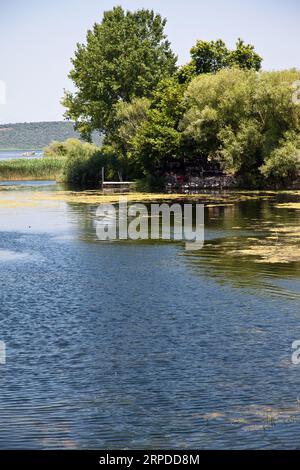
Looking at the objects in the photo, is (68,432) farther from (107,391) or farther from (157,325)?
(157,325)

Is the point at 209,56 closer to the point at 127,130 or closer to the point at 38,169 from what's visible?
the point at 127,130

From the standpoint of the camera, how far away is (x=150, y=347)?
17547 millimetres

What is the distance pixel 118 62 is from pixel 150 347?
81.7 metres

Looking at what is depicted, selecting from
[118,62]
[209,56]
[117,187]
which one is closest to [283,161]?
[117,187]

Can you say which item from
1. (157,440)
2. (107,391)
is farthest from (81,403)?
(157,440)

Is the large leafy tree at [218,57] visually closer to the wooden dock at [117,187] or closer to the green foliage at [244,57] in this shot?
the green foliage at [244,57]

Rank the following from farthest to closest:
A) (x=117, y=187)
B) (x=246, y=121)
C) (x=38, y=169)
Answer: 1. (x=38, y=169)
2. (x=117, y=187)
3. (x=246, y=121)

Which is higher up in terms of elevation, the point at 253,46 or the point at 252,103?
the point at 253,46

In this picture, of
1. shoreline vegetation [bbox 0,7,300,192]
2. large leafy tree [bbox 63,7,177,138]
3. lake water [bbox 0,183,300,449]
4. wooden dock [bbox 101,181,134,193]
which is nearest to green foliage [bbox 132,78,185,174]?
shoreline vegetation [bbox 0,7,300,192]

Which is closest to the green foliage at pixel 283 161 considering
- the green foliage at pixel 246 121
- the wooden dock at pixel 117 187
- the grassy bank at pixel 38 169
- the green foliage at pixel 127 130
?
the green foliage at pixel 246 121

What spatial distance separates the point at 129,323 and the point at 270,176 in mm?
54622

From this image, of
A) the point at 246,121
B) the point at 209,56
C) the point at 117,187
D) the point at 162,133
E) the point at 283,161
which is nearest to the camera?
the point at 283,161

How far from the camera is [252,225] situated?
42.4 m

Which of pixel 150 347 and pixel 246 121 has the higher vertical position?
pixel 246 121
